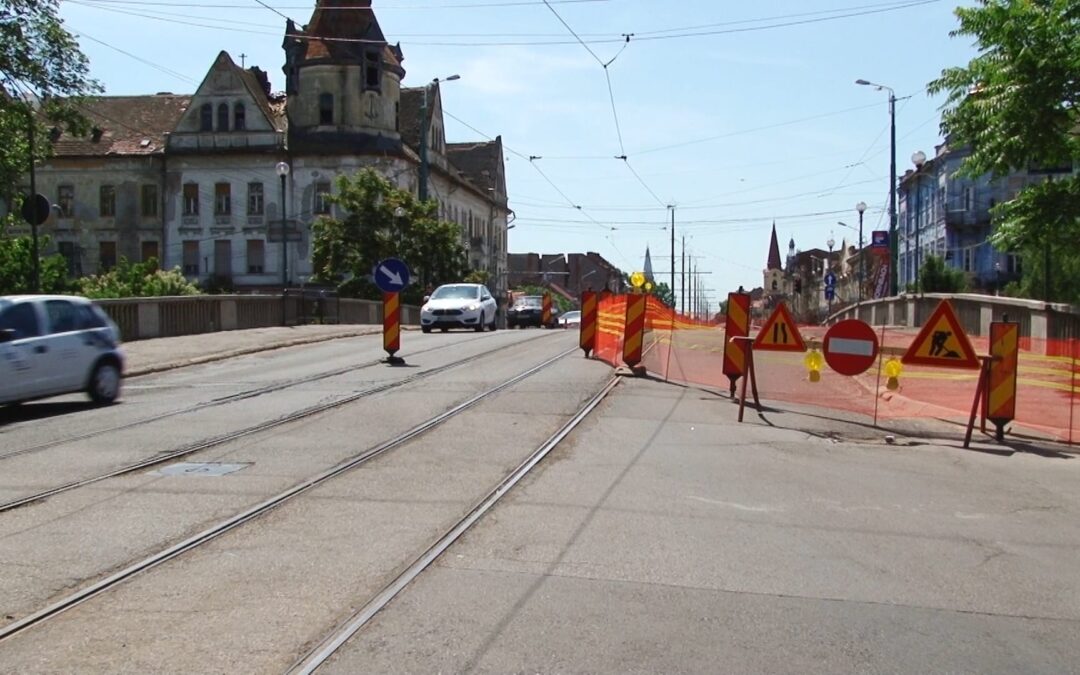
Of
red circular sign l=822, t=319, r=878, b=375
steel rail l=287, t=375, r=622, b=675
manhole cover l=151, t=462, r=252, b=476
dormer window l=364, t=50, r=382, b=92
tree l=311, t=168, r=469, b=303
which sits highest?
dormer window l=364, t=50, r=382, b=92

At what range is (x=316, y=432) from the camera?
41.5 ft

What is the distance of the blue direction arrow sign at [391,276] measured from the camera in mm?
21609

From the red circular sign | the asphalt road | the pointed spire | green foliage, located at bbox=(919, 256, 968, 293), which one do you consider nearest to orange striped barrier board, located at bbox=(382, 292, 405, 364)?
the asphalt road

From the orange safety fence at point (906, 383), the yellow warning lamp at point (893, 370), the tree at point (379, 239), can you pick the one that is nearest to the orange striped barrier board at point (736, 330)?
the orange safety fence at point (906, 383)

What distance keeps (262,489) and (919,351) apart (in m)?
8.35

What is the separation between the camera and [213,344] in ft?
84.7

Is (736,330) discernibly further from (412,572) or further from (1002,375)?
(412,572)

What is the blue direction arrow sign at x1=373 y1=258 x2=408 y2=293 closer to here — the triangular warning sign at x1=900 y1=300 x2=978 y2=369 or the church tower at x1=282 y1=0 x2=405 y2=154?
the triangular warning sign at x1=900 y1=300 x2=978 y2=369

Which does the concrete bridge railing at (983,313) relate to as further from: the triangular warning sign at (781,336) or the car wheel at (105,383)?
the car wheel at (105,383)

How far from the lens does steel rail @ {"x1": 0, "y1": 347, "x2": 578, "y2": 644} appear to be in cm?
601

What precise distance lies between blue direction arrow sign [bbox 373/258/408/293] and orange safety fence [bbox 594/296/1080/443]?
426 centimetres

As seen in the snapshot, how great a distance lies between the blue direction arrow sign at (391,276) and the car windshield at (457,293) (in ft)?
41.5

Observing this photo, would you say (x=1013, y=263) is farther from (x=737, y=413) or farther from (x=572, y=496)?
(x=572, y=496)

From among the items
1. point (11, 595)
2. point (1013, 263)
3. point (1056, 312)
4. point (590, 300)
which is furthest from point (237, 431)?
point (1013, 263)
